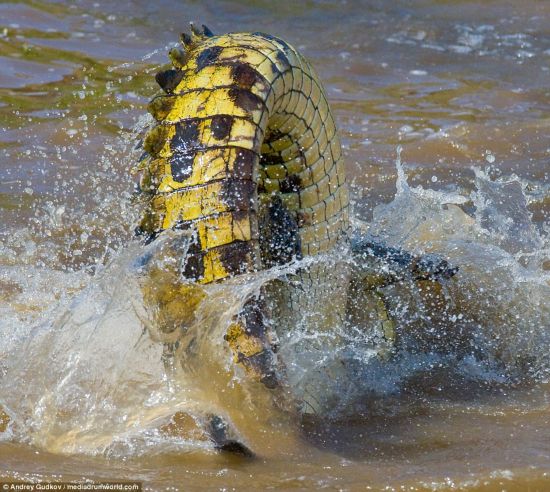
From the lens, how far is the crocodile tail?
8.39 ft

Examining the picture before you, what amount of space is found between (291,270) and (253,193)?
30cm

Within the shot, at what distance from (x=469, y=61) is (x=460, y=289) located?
4747 mm

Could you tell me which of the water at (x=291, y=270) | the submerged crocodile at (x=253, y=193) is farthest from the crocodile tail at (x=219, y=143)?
the water at (x=291, y=270)

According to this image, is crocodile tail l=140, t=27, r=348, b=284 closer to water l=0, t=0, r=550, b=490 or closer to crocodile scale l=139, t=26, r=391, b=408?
crocodile scale l=139, t=26, r=391, b=408

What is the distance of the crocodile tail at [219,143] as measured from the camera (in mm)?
2557

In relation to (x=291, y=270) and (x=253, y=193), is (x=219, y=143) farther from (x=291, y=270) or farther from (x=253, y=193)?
(x=291, y=270)

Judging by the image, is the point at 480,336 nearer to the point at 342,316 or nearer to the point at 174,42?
the point at 342,316

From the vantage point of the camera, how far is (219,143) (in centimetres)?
260

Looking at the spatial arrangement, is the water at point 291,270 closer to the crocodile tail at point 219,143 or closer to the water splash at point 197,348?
the water splash at point 197,348

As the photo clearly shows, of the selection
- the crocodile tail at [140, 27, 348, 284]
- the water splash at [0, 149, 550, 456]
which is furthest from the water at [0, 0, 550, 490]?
the crocodile tail at [140, 27, 348, 284]

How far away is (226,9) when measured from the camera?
9.81m

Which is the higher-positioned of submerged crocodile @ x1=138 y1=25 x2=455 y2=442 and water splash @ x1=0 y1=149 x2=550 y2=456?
submerged crocodile @ x1=138 y1=25 x2=455 y2=442

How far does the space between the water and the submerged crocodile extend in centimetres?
7

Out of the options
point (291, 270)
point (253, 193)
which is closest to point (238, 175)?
point (253, 193)
